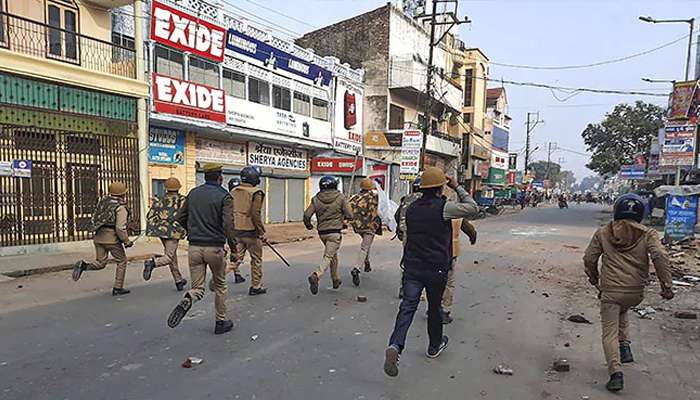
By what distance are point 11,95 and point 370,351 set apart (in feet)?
34.5

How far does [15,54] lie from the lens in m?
10.2

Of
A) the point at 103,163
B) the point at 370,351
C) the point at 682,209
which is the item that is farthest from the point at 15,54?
the point at 682,209

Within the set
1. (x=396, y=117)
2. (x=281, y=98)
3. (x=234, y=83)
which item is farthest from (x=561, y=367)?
(x=396, y=117)

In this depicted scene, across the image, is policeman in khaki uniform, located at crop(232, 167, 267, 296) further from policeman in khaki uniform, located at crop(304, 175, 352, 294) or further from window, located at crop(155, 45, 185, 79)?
window, located at crop(155, 45, 185, 79)

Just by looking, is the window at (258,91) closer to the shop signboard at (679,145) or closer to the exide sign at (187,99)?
the exide sign at (187,99)

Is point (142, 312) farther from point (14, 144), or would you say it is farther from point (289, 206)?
point (289, 206)

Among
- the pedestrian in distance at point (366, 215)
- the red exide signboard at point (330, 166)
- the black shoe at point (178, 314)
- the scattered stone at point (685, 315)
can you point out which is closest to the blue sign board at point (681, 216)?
the scattered stone at point (685, 315)

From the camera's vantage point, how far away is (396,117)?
1083 inches

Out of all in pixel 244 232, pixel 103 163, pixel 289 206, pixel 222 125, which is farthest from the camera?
pixel 289 206

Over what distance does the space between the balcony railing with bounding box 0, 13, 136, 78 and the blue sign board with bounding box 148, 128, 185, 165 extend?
201 centimetres

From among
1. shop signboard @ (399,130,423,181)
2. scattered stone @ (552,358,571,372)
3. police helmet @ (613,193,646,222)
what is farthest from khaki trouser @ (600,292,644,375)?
shop signboard @ (399,130,423,181)

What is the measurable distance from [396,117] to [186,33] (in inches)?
605

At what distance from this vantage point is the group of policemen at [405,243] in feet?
13.0

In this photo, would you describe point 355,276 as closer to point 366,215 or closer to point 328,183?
point 366,215
